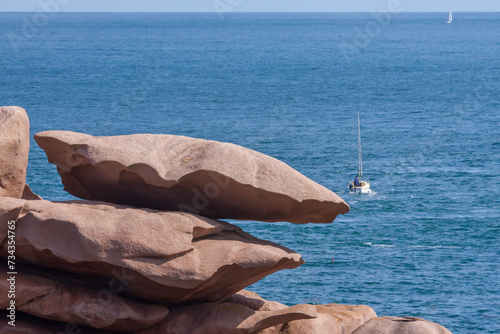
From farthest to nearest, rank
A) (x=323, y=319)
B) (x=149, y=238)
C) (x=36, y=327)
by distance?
1. (x=323, y=319)
2. (x=36, y=327)
3. (x=149, y=238)

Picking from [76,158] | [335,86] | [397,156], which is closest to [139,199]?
[76,158]

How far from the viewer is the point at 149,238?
71.7ft

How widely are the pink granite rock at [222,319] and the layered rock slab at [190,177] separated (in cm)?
318

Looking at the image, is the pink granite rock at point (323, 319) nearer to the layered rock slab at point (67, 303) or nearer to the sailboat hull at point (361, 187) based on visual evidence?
the layered rock slab at point (67, 303)

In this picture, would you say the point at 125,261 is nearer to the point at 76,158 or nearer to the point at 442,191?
the point at 76,158

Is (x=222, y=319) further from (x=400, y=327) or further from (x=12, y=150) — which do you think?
(x=12, y=150)

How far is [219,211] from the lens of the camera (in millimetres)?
24734

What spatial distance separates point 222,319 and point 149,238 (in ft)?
12.0

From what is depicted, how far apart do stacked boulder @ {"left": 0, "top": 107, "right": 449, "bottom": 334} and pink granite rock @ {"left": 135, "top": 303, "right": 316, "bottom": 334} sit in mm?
36

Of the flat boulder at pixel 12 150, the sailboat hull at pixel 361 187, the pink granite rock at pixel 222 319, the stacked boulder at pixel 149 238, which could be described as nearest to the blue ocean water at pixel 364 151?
the sailboat hull at pixel 361 187

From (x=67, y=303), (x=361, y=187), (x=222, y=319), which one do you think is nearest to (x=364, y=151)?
(x=361, y=187)

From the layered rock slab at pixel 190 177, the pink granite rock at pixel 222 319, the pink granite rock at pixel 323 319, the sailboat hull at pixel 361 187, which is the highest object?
the layered rock slab at pixel 190 177

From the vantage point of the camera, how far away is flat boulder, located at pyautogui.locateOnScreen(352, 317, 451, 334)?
2154 centimetres

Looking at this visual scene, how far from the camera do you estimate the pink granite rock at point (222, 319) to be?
23078mm
